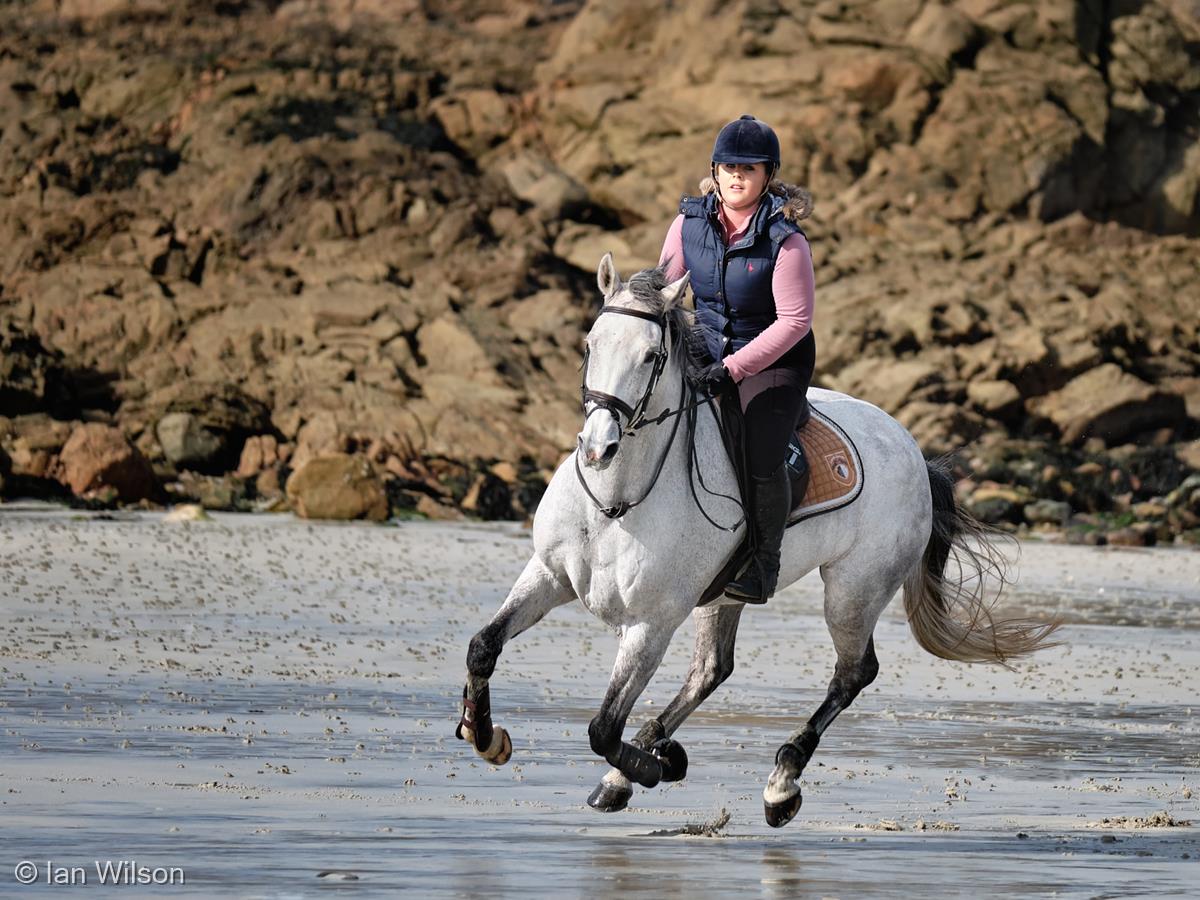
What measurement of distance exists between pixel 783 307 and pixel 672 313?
0.67 metres

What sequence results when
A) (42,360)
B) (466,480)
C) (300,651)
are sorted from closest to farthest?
1. (300,651)
2. (466,480)
3. (42,360)

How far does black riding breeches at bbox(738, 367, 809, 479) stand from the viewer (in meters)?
8.19

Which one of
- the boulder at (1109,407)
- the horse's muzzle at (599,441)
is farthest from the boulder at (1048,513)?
the horse's muzzle at (599,441)

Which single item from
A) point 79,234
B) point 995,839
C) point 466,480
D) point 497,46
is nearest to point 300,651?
point 995,839

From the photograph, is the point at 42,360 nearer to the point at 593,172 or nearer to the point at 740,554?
the point at 593,172

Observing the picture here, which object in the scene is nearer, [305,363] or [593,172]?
[305,363]

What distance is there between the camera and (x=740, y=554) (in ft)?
26.8

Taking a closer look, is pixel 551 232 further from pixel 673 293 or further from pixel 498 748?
pixel 498 748

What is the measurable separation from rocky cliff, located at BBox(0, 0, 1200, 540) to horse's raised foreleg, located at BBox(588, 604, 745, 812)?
21376 millimetres

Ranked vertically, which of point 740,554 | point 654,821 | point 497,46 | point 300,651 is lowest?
point 497,46

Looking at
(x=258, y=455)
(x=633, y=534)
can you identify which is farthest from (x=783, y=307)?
(x=258, y=455)

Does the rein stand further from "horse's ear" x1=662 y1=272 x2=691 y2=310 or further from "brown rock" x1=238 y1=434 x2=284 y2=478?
"brown rock" x1=238 y1=434 x2=284 y2=478

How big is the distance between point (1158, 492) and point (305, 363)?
53.6 ft

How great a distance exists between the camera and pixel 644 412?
7.50 m
